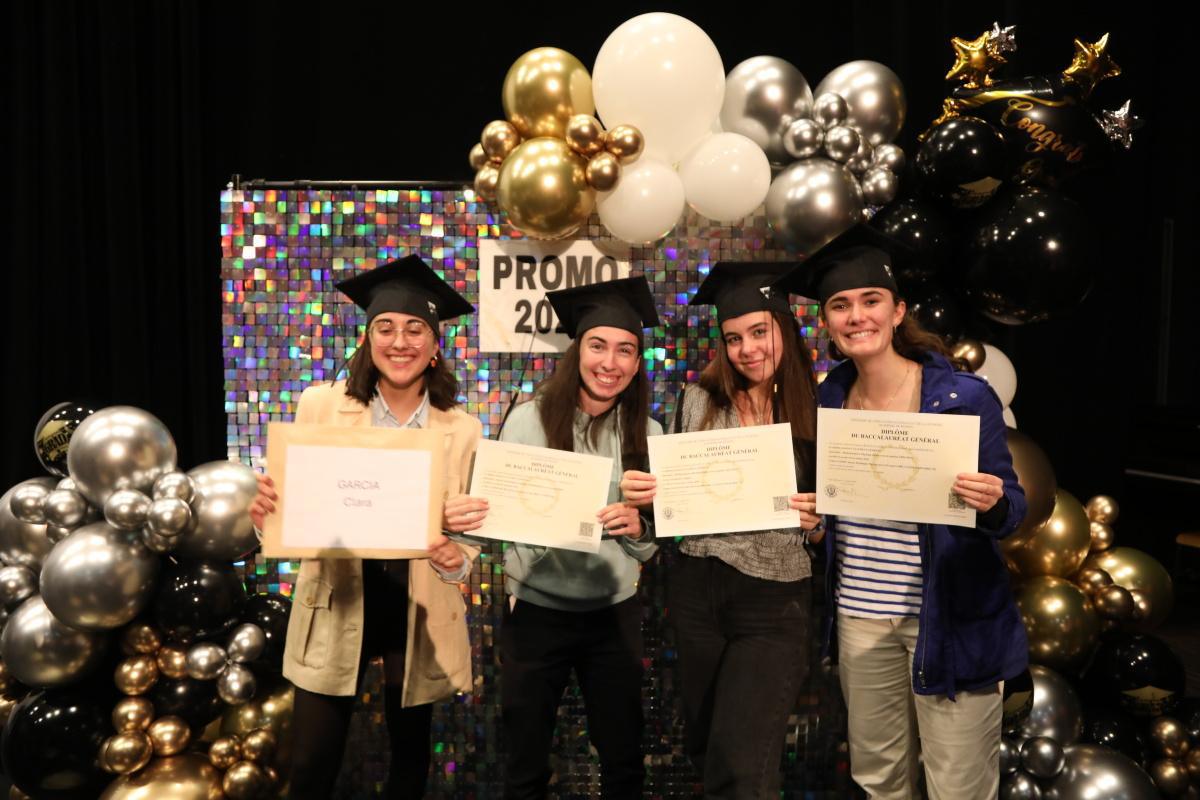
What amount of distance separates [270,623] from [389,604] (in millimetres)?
764

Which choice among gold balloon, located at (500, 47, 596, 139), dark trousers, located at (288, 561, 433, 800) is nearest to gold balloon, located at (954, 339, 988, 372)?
gold balloon, located at (500, 47, 596, 139)

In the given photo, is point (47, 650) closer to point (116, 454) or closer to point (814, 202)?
point (116, 454)

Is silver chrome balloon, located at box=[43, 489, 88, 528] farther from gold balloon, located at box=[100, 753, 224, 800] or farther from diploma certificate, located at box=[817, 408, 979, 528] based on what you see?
diploma certificate, located at box=[817, 408, 979, 528]

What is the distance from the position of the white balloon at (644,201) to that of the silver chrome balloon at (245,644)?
1815mm

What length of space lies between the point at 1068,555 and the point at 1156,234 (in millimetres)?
3401

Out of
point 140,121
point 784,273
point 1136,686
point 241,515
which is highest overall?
point 140,121

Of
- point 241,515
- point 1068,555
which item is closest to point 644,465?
point 241,515

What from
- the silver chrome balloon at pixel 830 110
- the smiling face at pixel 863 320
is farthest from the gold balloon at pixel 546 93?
the smiling face at pixel 863 320

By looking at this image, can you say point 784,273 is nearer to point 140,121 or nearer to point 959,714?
point 959,714

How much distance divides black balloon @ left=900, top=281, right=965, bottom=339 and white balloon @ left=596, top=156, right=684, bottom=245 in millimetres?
886

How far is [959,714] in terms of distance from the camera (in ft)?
7.86

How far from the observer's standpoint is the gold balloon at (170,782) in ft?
9.70

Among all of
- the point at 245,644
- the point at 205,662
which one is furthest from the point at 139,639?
the point at 245,644

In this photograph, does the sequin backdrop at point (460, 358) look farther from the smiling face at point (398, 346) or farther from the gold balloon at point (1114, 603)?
the gold balloon at point (1114, 603)
